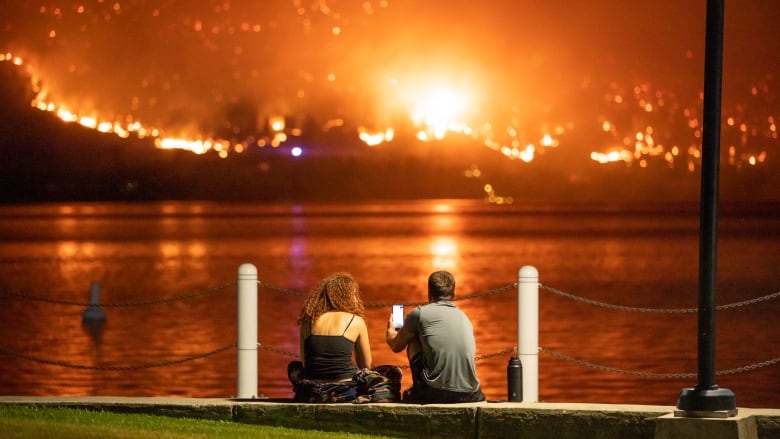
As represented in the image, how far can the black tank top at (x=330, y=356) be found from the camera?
11.7m

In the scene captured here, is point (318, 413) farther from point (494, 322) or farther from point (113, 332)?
point (494, 322)

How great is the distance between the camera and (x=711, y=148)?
34.6ft

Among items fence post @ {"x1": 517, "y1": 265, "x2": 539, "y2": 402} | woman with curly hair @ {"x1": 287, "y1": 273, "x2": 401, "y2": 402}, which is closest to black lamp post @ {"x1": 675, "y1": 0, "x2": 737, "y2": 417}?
fence post @ {"x1": 517, "y1": 265, "x2": 539, "y2": 402}

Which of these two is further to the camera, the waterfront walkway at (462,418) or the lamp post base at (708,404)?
the waterfront walkway at (462,418)

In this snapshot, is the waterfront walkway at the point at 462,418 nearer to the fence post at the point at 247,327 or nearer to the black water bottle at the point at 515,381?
the black water bottle at the point at 515,381

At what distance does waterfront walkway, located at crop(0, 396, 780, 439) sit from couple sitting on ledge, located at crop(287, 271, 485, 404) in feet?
0.63

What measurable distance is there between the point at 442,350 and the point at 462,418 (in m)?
0.59

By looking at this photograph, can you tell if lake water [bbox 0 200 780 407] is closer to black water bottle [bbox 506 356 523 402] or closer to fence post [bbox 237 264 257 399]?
fence post [bbox 237 264 257 399]

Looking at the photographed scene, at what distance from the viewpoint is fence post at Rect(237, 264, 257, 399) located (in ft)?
43.2

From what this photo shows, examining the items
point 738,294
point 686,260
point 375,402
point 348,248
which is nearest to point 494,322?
point 738,294

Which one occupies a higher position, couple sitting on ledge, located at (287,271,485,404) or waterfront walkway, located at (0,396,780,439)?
couple sitting on ledge, located at (287,271,485,404)

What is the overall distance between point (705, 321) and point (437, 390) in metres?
2.30

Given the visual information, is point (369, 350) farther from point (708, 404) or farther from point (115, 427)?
point (708, 404)

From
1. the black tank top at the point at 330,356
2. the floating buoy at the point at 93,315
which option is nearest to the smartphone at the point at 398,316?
the black tank top at the point at 330,356
